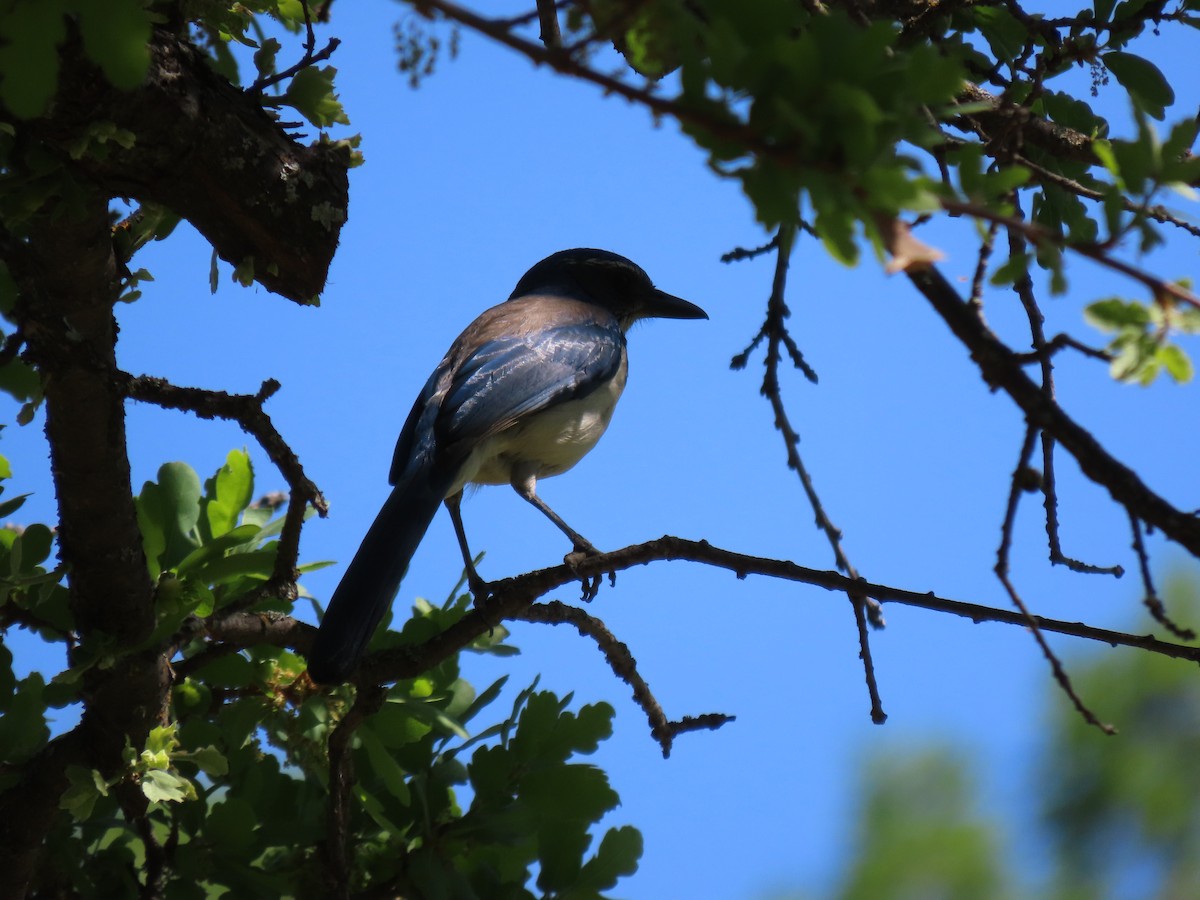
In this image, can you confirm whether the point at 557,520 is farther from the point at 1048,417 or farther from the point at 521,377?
the point at 1048,417

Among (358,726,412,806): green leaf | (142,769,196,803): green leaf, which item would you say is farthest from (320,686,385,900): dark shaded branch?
(142,769,196,803): green leaf

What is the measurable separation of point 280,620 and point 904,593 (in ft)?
5.48

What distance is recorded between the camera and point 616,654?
3.58m

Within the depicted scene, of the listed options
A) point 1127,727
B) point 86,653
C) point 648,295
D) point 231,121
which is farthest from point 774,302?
point 648,295

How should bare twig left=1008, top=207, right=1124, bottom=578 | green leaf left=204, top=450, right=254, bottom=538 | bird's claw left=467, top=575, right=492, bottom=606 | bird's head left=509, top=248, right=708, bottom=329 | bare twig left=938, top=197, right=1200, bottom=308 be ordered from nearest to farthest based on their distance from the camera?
bare twig left=938, top=197, right=1200, bottom=308 < bare twig left=1008, top=207, right=1124, bottom=578 < green leaf left=204, top=450, right=254, bottom=538 < bird's claw left=467, top=575, right=492, bottom=606 < bird's head left=509, top=248, right=708, bottom=329

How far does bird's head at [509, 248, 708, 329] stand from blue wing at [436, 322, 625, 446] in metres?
0.97

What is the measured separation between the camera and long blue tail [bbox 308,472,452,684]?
3080 mm

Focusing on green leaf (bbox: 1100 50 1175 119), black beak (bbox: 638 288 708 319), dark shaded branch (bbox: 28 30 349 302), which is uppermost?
black beak (bbox: 638 288 708 319)

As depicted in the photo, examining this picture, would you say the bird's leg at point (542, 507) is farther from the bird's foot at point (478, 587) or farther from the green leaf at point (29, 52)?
the green leaf at point (29, 52)

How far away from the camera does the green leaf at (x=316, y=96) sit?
123 inches

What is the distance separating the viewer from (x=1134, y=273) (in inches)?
57.1

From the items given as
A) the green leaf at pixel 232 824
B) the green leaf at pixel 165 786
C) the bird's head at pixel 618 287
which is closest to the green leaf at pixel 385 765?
the green leaf at pixel 232 824

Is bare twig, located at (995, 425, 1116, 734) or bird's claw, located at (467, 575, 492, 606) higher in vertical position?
bird's claw, located at (467, 575, 492, 606)

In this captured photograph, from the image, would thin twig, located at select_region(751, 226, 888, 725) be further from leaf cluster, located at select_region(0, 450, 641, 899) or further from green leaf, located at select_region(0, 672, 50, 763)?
green leaf, located at select_region(0, 672, 50, 763)
